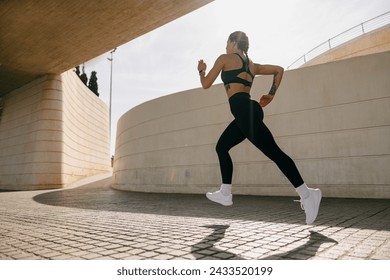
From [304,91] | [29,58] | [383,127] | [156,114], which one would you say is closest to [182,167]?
[156,114]

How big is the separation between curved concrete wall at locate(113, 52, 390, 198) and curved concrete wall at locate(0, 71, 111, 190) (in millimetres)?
9599

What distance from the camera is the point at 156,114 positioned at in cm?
1027

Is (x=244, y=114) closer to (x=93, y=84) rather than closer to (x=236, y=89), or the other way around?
(x=236, y=89)

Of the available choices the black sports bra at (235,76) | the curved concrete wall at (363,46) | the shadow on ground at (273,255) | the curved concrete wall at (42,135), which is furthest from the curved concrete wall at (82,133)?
the shadow on ground at (273,255)

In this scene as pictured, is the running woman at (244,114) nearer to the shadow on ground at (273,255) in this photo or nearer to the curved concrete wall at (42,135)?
the shadow on ground at (273,255)

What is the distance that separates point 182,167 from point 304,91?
4308 mm

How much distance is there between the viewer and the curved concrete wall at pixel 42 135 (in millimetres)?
16422

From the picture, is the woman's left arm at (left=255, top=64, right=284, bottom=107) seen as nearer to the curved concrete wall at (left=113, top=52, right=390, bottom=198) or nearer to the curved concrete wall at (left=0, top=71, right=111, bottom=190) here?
the curved concrete wall at (left=113, top=52, right=390, bottom=198)

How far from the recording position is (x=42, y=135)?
1641 centimetres

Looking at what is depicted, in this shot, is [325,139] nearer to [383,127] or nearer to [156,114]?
[383,127]

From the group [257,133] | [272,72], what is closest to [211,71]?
[272,72]

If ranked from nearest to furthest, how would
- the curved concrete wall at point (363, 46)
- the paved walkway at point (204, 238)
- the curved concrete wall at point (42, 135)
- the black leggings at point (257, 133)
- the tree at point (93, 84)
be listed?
the paved walkway at point (204, 238)
the black leggings at point (257, 133)
the curved concrete wall at point (363, 46)
the curved concrete wall at point (42, 135)
the tree at point (93, 84)

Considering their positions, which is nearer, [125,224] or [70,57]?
[125,224]

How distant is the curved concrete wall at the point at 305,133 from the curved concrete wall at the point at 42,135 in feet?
31.5
